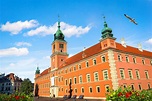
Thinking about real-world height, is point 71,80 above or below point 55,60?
below

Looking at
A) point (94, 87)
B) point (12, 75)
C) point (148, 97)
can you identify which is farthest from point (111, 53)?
point (12, 75)

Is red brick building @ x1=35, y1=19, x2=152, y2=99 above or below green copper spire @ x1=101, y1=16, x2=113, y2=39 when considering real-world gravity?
below

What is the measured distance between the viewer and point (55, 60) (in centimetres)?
4850

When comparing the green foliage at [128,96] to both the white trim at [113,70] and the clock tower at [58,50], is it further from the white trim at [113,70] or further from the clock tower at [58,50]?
the clock tower at [58,50]

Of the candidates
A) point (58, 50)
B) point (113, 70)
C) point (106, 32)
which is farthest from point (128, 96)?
point (58, 50)

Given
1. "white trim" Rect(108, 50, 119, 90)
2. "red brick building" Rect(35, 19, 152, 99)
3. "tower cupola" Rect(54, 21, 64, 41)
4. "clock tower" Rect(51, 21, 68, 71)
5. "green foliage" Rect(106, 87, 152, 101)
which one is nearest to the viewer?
"green foliage" Rect(106, 87, 152, 101)

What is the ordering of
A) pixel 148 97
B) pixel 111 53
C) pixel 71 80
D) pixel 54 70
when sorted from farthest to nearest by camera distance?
pixel 54 70 < pixel 71 80 < pixel 111 53 < pixel 148 97

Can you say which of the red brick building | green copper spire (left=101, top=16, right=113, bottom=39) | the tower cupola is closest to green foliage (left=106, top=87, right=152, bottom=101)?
the red brick building

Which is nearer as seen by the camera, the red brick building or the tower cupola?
the red brick building

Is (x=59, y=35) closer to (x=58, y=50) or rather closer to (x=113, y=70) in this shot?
(x=58, y=50)

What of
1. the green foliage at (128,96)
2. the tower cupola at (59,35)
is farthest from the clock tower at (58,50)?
the green foliage at (128,96)

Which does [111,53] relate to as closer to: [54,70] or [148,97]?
[148,97]

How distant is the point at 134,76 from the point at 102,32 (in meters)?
11.7

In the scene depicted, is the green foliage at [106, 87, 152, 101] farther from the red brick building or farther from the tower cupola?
the tower cupola
